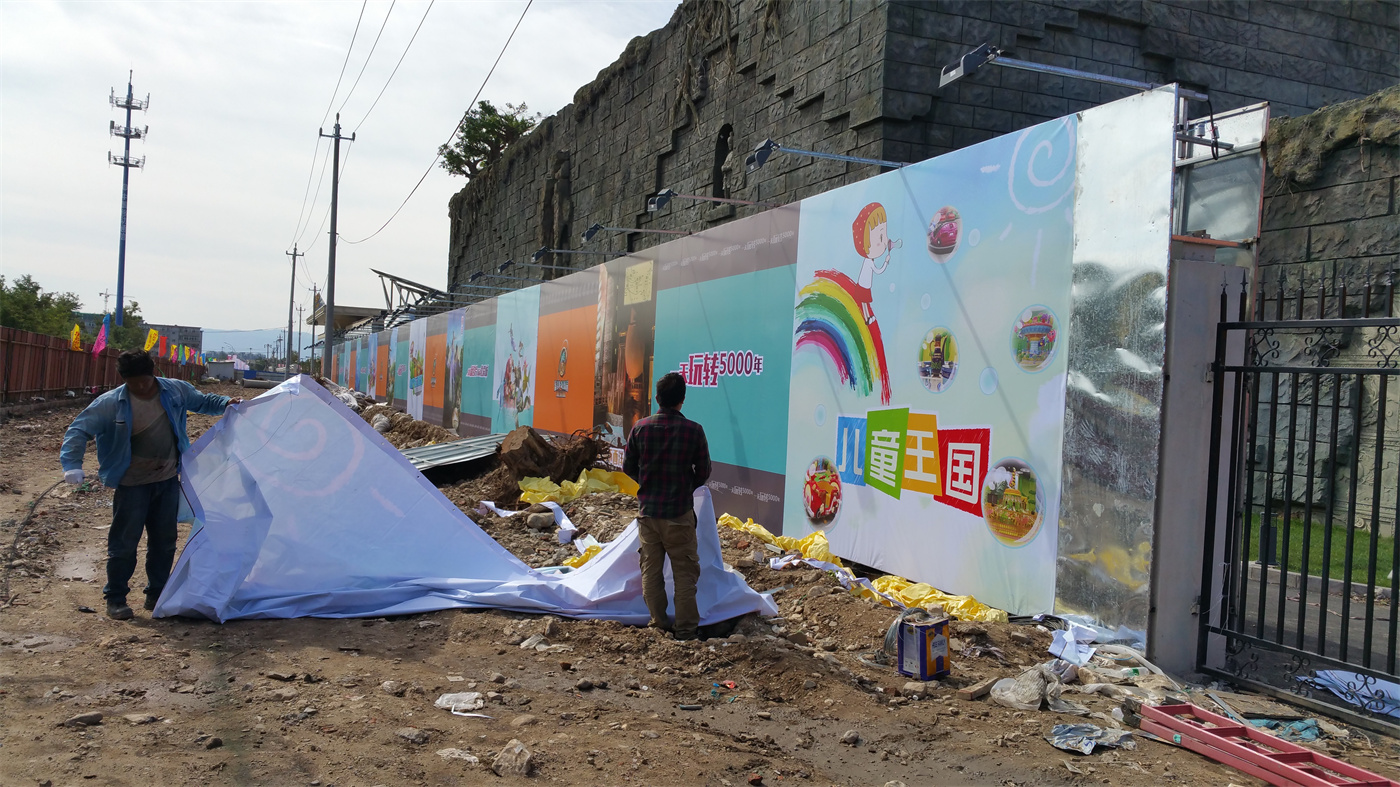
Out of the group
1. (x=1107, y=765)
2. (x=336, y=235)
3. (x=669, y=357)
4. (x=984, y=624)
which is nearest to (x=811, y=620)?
(x=984, y=624)

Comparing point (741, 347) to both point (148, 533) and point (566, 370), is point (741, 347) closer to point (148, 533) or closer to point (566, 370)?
point (148, 533)

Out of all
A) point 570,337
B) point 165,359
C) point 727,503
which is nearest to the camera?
point 727,503

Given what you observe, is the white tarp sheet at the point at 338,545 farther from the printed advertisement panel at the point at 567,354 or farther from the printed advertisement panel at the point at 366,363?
the printed advertisement panel at the point at 366,363

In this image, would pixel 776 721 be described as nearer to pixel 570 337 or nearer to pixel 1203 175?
pixel 1203 175

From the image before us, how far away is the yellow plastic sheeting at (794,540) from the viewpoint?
8.04 m

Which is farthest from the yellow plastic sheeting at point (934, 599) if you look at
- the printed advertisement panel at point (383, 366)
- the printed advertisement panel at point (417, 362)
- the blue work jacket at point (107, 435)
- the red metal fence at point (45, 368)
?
the printed advertisement panel at point (383, 366)

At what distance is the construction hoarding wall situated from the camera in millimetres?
5570

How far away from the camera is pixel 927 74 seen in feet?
34.9

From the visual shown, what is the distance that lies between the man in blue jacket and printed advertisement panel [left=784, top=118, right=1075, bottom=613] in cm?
500

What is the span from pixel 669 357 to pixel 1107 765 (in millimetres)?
8469

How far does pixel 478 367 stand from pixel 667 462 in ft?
55.8

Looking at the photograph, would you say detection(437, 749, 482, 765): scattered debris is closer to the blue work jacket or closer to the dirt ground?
the dirt ground

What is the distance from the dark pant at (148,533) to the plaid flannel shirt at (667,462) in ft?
9.92

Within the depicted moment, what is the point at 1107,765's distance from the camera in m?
3.96
